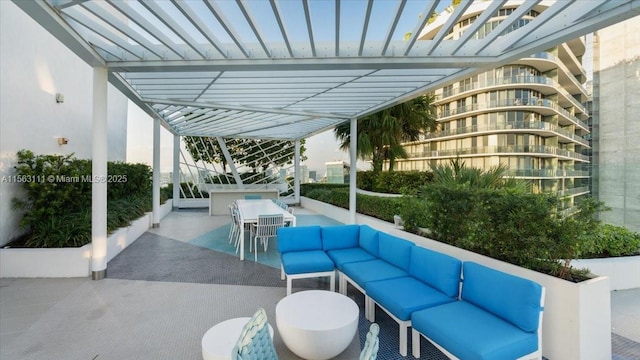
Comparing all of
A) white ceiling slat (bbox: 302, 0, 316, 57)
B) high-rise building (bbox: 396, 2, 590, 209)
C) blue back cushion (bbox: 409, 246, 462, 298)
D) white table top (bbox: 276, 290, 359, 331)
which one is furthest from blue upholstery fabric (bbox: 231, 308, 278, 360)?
high-rise building (bbox: 396, 2, 590, 209)

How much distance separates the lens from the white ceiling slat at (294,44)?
3.04m

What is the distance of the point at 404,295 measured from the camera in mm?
2789

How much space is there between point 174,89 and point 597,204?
7.01m

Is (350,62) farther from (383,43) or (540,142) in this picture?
(540,142)

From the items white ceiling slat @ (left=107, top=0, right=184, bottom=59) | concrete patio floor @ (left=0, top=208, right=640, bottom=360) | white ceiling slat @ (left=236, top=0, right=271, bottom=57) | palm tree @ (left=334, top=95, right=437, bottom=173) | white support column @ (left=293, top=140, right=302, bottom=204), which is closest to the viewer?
concrete patio floor @ (left=0, top=208, right=640, bottom=360)

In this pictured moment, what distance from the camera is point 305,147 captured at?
17.9 metres

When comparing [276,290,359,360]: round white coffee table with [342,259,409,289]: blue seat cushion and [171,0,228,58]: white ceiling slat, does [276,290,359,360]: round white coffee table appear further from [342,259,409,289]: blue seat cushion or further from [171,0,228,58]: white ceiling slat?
[171,0,228,58]: white ceiling slat

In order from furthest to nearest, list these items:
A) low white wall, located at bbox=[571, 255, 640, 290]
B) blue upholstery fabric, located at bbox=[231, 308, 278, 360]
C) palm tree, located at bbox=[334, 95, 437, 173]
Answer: palm tree, located at bbox=[334, 95, 437, 173] < low white wall, located at bbox=[571, 255, 640, 290] < blue upholstery fabric, located at bbox=[231, 308, 278, 360]

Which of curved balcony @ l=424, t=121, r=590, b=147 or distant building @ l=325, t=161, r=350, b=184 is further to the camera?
curved balcony @ l=424, t=121, r=590, b=147

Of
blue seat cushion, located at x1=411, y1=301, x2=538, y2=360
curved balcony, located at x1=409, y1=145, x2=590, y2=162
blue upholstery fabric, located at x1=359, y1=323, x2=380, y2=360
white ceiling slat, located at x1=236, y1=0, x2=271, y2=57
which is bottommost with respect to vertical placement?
blue seat cushion, located at x1=411, y1=301, x2=538, y2=360

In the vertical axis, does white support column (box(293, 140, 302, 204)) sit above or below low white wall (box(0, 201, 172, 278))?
above

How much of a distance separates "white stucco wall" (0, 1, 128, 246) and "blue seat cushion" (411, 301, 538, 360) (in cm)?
701

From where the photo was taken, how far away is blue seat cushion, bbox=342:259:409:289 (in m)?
3.29

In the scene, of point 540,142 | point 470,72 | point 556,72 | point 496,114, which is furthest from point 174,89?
point 556,72
